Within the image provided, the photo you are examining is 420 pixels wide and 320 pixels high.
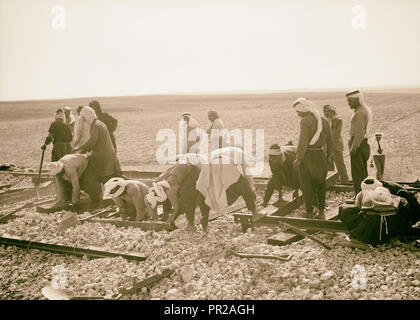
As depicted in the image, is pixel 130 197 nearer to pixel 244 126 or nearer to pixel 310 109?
pixel 310 109

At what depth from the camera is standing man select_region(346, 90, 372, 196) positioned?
270 inches

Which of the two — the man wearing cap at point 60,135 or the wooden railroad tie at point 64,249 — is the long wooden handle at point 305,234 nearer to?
the wooden railroad tie at point 64,249

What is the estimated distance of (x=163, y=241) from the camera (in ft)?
20.8

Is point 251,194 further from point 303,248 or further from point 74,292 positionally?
point 74,292

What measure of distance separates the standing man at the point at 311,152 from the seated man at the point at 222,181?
84cm

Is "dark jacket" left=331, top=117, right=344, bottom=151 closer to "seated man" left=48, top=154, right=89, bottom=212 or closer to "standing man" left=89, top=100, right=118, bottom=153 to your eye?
"standing man" left=89, top=100, right=118, bottom=153

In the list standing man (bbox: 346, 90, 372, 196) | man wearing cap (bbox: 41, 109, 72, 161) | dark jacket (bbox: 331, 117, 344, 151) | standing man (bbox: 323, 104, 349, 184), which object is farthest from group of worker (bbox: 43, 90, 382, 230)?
man wearing cap (bbox: 41, 109, 72, 161)

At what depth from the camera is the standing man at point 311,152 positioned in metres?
6.68

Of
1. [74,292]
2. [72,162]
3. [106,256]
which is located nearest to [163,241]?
[106,256]

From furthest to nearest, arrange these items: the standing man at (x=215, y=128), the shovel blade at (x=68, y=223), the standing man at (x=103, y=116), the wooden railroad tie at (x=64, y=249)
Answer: the standing man at (x=103, y=116), the standing man at (x=215, y=128), the shovel blade at (x=68, y=223), the wooden railroad tie at (x=64, y=249)

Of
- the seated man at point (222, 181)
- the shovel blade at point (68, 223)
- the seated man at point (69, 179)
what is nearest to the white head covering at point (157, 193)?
the seated man at point (222, 181)

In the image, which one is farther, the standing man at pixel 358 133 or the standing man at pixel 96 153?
the standing man at pixel 96 153
